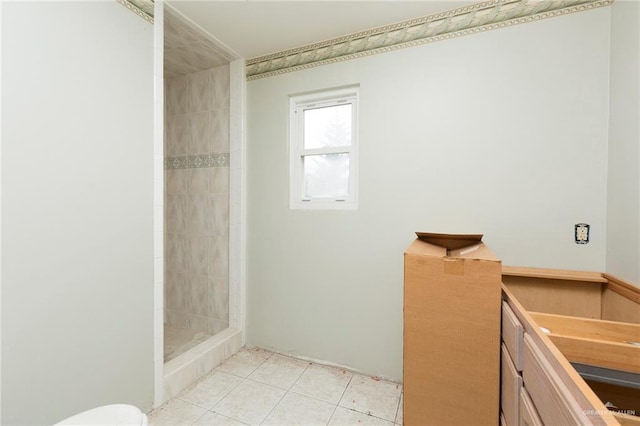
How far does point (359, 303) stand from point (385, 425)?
73cm

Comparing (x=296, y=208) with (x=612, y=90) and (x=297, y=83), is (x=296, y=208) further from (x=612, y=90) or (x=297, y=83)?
(x=612, y=90)

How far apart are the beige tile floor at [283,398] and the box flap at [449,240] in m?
1.05

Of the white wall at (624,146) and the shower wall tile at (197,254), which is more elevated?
the white wall at (624,146)

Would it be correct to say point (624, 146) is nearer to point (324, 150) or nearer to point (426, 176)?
point (426, 176)

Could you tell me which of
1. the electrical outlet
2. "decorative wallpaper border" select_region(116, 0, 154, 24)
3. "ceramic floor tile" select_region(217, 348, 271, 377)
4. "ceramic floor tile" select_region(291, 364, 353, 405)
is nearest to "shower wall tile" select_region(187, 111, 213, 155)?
"decorative wallpaper border" select_region(116, 0, 154, 24)

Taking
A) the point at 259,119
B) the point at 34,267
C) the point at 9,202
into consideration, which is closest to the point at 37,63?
the point at 9,202

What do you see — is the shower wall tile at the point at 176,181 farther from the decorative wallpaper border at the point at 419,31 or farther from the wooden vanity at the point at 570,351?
the wooden vanity at the point at 570,351

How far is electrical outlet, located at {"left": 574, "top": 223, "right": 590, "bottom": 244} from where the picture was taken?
4.92 feet

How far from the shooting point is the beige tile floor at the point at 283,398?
1562mm

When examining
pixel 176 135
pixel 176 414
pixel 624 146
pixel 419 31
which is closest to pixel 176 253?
pixel 176 135

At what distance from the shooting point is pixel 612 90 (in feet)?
4.71

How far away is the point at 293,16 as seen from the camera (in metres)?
1.80

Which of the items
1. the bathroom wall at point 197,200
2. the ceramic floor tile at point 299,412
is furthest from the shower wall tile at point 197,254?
the ceramic floor tile at point 299,412

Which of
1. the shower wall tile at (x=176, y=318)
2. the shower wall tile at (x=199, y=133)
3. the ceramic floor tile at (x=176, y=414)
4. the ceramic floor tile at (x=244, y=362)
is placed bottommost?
the ceramic floor tile at (x=244, y=362)
